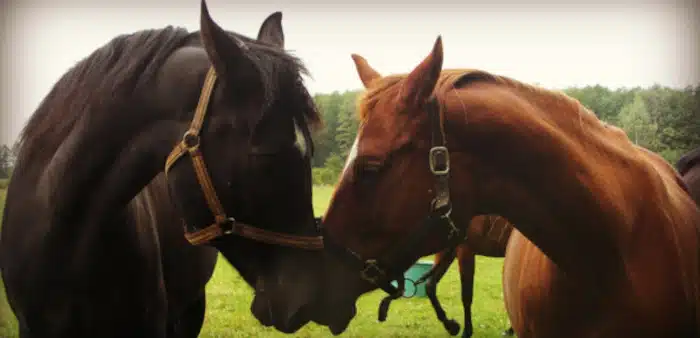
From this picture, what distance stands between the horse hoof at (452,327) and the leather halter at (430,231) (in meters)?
5.52

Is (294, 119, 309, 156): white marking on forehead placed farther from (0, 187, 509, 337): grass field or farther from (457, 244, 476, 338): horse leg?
(457, 244, 476, 338): horse leg

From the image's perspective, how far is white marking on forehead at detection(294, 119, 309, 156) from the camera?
2051mm

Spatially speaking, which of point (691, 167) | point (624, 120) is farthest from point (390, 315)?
point (691, 167)

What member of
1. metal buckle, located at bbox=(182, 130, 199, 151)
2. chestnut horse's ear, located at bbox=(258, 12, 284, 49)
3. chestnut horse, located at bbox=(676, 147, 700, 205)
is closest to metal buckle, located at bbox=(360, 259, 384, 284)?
metal buckle, located at bbox=(182, 130, 199, 151)

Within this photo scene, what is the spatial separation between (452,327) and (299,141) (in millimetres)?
6179

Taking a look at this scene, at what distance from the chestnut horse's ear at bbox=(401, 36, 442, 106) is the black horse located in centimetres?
39

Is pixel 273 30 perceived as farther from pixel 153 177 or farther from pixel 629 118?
pixel 629 118

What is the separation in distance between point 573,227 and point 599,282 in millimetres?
253

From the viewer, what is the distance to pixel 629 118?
6223mm

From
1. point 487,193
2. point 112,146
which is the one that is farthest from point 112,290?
point 487,193

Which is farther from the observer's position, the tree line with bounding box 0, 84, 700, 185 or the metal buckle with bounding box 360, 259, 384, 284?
the tree line with bounding box 0, 84, 700, 185

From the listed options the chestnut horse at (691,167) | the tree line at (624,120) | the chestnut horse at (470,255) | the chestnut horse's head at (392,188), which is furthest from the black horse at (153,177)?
the chestnut horse at (470,255)

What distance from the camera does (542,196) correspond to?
213 centimetres

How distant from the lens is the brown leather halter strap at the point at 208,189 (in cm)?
199
